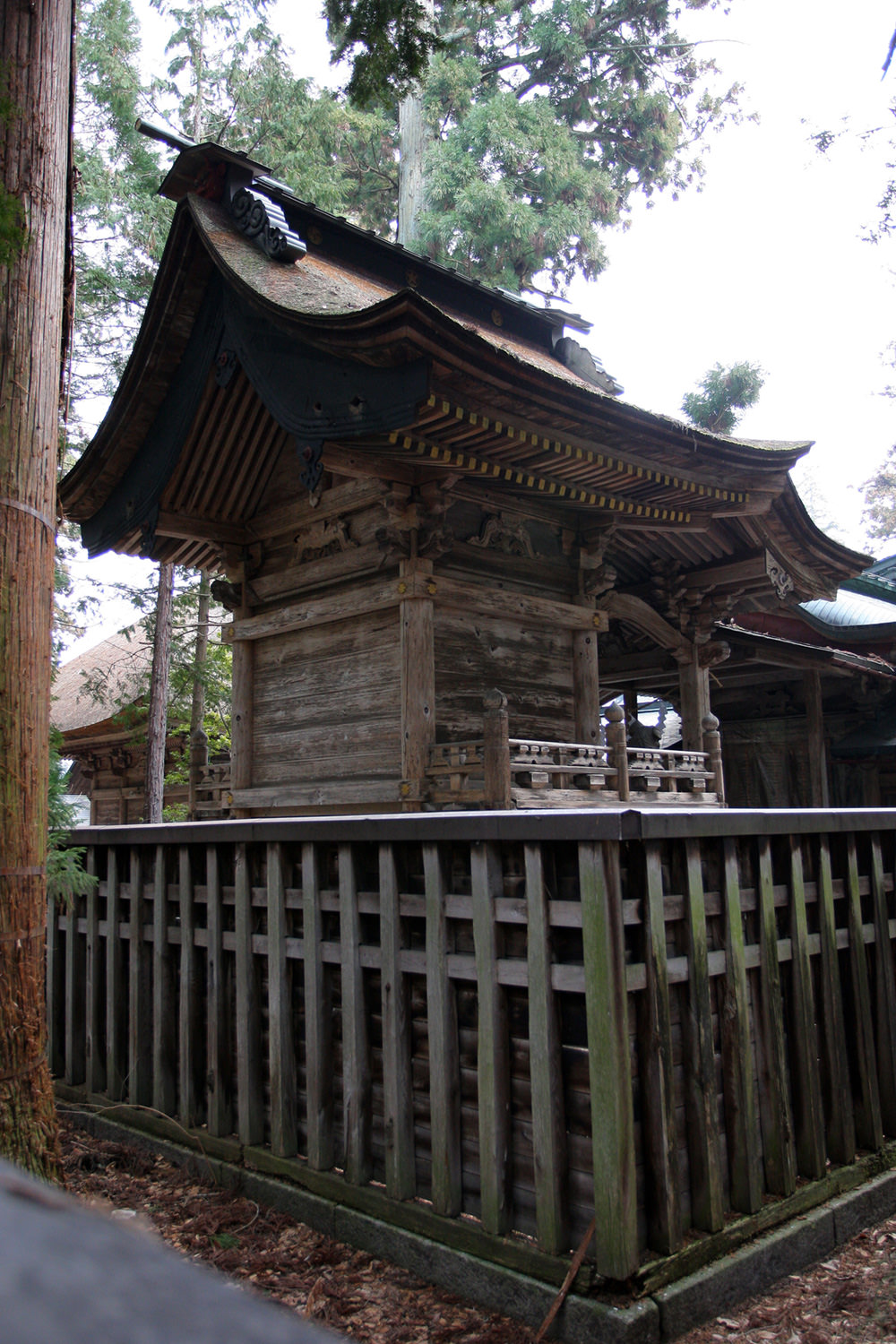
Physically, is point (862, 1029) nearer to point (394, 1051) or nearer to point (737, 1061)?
point (737, 1061)

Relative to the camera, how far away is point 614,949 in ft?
10.2

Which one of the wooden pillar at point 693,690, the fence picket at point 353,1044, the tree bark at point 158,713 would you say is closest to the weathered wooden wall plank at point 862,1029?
the fence picket at point 353,1044

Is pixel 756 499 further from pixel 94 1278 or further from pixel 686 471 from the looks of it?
pixel 94 1278

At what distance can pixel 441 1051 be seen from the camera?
3529mm

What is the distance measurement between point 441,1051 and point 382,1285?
2.76 feet

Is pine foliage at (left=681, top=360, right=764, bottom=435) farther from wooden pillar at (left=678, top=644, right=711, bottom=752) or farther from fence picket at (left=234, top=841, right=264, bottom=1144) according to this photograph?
fence picket at (left=234, top=841, right=264, bottom=1144)

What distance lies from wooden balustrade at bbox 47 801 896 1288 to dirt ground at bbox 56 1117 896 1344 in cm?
19

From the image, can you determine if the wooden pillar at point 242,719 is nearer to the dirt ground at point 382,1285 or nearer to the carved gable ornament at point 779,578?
the dirt ground at point 382,1285

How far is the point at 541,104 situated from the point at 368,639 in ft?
69.4

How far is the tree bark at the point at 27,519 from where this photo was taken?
3.12 meters

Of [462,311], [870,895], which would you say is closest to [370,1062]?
[870,895]

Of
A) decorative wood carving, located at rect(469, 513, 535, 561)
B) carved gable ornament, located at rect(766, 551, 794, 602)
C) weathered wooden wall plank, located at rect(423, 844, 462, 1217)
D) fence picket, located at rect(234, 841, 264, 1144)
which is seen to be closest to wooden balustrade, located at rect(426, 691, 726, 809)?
decorative wood carving, located at rect(469, 513, 535, 561)

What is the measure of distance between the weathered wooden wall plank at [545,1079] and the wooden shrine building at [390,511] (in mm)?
3374

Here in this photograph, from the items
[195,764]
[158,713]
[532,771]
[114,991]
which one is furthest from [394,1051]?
[158,713]
